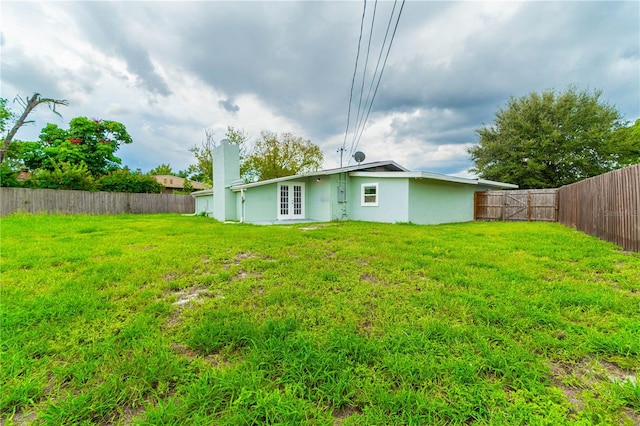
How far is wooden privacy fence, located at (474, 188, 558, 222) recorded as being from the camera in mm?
12500

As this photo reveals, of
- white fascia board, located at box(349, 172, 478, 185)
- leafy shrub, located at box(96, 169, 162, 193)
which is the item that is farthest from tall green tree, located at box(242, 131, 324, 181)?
white fascia board, located at box(349, 172, 478, 185)

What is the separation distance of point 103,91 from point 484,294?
564 inches

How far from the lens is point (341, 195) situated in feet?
39.2

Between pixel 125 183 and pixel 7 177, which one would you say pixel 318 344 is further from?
pixel 7 177

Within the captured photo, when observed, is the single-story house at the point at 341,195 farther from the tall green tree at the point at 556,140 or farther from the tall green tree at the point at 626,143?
the tall green tree at the point at 626,143

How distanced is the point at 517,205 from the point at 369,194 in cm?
848

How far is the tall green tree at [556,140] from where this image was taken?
18.3m

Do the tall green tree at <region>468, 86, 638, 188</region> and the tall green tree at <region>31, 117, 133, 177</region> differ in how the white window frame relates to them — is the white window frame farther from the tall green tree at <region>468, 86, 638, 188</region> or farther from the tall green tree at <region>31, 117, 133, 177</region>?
the tall green tree at <region>31, 117, 133, 177</region>

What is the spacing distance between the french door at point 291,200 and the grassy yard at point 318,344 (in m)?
8.30

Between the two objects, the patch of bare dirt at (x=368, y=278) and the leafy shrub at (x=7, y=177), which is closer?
the patch of bare dirt at (x=368, y=278)

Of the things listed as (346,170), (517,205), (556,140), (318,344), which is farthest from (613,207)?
(556,140)

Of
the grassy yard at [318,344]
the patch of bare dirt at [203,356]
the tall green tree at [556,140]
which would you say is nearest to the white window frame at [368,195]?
the grassy yard at [318,344]

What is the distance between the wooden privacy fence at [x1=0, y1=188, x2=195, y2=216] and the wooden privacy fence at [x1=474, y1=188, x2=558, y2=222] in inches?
806

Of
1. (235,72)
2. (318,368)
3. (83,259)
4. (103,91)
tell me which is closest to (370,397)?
(318,368)
